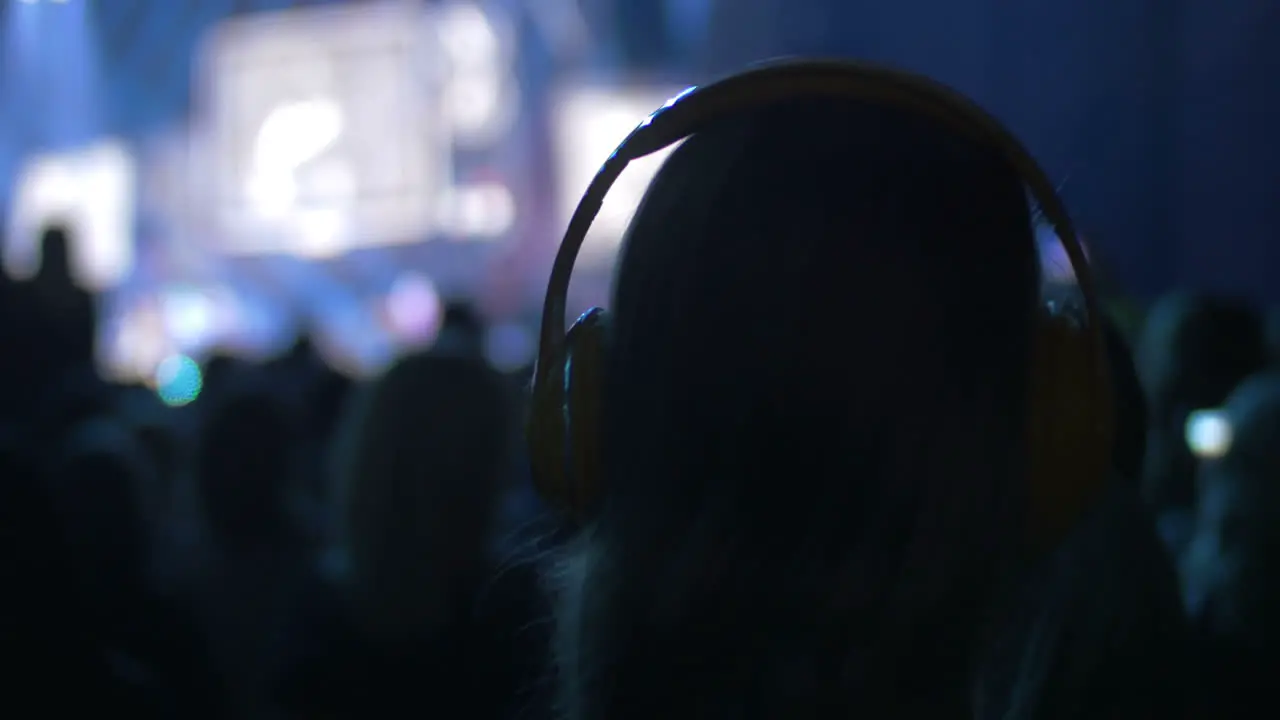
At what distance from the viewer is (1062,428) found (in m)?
0.59

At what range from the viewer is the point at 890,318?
535 mm

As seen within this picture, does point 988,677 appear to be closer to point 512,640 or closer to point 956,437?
point 956,437

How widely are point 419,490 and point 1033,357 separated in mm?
1320

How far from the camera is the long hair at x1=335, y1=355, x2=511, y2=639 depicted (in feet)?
5.67

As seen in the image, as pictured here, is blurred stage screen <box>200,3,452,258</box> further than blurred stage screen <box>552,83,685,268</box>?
No

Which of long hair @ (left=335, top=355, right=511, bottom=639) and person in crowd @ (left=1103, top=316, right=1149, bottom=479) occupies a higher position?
person in crowd @ (left=1103, top=316, right=1149, bottom=479)

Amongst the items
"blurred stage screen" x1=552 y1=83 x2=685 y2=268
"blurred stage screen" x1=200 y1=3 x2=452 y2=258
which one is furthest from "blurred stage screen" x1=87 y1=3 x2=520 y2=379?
"blurred stage screen" x1=552 y1=83 x2=685 y2=268

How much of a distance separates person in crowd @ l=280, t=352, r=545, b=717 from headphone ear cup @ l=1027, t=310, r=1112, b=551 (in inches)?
44.0

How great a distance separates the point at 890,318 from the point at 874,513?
0.09 meters

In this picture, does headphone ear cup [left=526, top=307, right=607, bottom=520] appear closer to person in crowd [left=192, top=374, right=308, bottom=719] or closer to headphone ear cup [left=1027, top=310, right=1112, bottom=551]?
headphone ear cup [left=1027, top=310, right=1112, bottom=551]

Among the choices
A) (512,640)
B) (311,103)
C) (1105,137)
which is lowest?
(512,640)

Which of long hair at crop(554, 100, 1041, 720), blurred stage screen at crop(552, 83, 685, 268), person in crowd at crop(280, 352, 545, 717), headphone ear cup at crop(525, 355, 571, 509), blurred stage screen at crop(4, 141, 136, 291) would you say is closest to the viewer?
long hair at crop(554, 100, 1041, 720)

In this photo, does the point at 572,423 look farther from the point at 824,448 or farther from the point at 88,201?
the point at 88,201

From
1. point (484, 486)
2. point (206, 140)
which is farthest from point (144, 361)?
point (484, 486)
